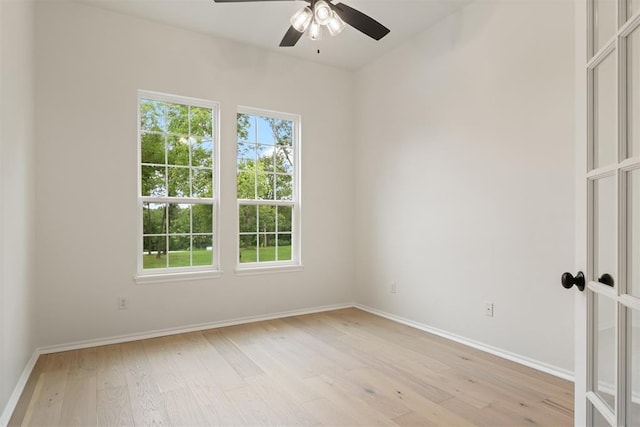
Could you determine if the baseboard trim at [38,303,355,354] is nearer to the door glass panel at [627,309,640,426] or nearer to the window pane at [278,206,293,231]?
the window pane at [278,206,293,231]

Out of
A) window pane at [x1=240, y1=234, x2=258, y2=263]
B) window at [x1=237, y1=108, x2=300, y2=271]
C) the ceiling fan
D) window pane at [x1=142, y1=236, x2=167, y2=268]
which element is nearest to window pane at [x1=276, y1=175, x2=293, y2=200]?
window at [x1=237, y1=108, x2=300, y2=271]

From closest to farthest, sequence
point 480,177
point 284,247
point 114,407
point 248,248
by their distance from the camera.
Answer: point 114,407 → point 480,177 → point 248,248 → point 284,247

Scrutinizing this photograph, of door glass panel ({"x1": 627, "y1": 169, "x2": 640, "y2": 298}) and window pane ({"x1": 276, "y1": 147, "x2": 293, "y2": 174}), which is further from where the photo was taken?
window pane ({"x1": 276, "y1": 147, "x2": 293, "y2": 174})

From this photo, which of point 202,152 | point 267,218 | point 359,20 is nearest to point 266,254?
point 267,218

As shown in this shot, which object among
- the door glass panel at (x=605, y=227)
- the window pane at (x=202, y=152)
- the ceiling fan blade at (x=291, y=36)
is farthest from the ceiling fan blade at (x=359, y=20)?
the window pane at (x=202, y=152)

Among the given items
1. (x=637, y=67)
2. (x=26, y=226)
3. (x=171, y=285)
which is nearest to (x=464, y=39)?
(x=637, y=67)

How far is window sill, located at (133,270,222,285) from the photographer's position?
11.5ft

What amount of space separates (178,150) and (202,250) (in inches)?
41.8

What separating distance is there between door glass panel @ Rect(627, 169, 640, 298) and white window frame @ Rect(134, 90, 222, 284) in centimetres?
348

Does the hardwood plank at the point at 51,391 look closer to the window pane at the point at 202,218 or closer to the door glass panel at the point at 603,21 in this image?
the window pane at the point at 202,218

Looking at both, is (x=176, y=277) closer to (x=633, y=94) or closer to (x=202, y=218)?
(x=202, y=218)

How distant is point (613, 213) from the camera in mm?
1101

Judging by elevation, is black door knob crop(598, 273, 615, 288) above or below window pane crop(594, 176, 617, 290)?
below

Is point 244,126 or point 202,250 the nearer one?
point 202,250
